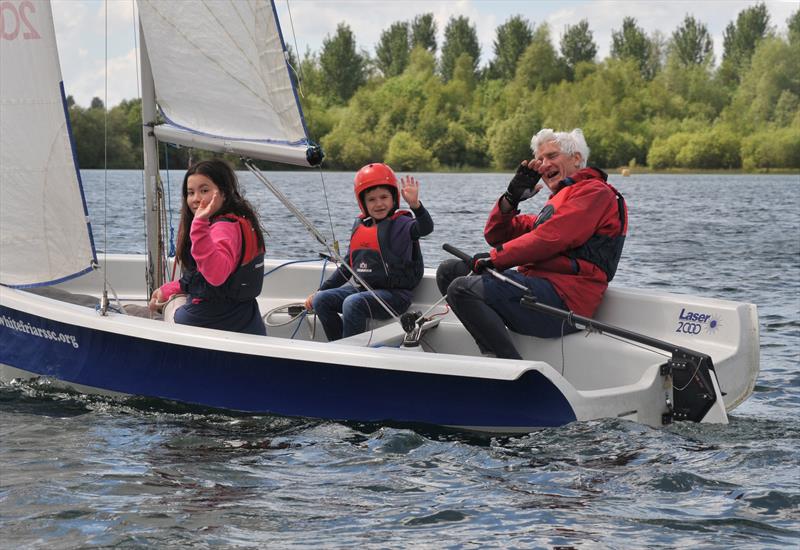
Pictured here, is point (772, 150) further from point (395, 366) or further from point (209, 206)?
point (209, 206)

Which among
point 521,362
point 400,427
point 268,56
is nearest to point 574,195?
point 521,362

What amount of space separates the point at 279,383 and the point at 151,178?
1.50 metres

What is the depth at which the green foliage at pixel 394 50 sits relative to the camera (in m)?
90.9

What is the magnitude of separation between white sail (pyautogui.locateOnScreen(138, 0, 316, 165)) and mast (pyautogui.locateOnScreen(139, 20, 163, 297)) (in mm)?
107

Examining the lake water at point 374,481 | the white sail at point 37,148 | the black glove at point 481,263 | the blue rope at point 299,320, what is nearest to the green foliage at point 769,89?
the blue rope at point 299,320

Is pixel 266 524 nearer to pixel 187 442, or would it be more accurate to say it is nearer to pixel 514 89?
pixel 187 442

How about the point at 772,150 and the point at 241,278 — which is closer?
the point at 241,278

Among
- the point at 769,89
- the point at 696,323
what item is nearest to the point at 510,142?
the point at 769,89

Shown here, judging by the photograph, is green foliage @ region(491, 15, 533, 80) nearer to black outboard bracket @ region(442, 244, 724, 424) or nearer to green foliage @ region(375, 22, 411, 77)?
green foliage @ region(375, 22, 411, 77)

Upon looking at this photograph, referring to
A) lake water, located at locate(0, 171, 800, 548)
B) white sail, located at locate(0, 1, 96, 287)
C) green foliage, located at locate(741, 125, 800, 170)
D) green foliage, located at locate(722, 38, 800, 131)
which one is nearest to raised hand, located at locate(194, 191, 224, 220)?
white sail, located at locate(0, 1, 96, 287)

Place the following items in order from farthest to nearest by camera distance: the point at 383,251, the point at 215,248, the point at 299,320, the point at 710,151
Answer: the point at 710,151, the point at 299,320, the point at 383,251, the point at 215,248

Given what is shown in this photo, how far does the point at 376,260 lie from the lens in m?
6.15

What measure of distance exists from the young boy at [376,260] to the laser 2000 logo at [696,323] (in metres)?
1.36

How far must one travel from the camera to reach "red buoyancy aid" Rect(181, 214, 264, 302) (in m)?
5.20
